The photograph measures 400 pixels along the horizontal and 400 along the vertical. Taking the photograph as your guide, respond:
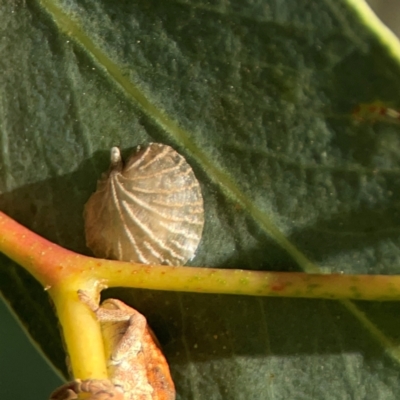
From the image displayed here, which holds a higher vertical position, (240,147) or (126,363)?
(240,147)

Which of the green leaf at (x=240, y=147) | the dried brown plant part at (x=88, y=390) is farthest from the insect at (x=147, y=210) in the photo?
the dried brown plant part at (x=88, y=390)

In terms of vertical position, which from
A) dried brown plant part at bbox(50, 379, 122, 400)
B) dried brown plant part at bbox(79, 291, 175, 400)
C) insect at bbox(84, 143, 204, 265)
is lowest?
dried brown plant part at bbox(79, 291, 175, 400)

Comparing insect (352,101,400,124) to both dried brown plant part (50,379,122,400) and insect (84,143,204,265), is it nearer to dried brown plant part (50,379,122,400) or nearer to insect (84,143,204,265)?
insect (84,143,204,265)

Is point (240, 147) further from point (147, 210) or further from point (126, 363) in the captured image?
point (126, 363)

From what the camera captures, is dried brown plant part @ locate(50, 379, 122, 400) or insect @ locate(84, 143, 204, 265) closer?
dried brown plant part @ locate(50, 379, 122, 400)

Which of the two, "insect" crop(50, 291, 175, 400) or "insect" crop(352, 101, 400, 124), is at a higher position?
"insect" crop(352, 101, 400, 124)

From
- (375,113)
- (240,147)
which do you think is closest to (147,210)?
(240,147)

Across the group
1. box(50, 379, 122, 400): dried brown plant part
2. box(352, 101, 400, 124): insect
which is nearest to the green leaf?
box(352, 101, 400, 124): insect

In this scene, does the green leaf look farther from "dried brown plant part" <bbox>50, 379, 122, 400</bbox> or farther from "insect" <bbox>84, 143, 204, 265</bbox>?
"dried brown plant part" <bbox>50, 379, 122, 400</bbox>
